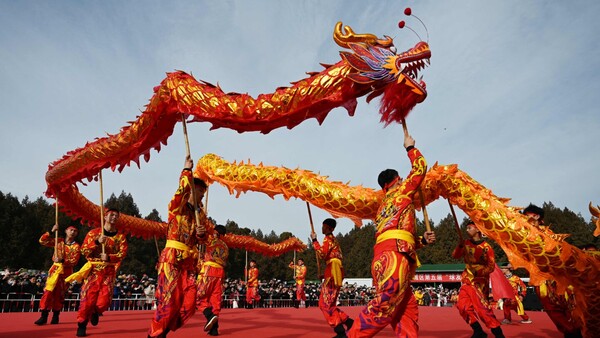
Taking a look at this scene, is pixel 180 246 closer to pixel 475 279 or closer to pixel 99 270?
pixel 99 270

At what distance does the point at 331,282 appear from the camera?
5.62 meters

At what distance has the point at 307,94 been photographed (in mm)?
3441

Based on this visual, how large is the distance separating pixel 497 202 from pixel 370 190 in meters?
2.21

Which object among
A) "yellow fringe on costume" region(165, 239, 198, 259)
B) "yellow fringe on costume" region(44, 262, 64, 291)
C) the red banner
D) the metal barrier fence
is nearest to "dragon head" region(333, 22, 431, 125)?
"yellow fringe on costume" region(165, 239, 198, 259)

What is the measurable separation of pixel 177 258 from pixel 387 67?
8.17 ft

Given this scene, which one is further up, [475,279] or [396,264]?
[396,264]

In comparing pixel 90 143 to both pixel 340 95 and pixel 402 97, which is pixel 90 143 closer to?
pixel 340 95

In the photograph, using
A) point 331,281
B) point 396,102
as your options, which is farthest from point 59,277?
point 396,102

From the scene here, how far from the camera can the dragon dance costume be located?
566cm

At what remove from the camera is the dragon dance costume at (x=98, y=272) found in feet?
18.6

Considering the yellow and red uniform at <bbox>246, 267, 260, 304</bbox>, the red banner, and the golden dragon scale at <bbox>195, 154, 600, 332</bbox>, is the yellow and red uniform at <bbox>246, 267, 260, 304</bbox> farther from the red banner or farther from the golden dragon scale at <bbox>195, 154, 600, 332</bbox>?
the red banner

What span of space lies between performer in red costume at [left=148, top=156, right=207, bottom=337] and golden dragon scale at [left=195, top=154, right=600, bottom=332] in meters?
2.78

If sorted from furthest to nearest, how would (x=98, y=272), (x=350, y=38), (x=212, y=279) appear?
(x=212, y=279) → (x=98, y=272) → (x=350, y=38)

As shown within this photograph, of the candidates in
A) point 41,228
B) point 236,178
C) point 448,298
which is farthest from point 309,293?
point 41,228
